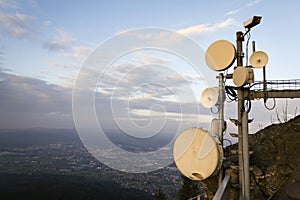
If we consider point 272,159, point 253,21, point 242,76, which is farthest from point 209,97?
point 272,159

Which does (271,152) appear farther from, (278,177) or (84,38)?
(84,38)

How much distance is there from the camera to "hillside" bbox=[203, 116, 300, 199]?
7.95 meters

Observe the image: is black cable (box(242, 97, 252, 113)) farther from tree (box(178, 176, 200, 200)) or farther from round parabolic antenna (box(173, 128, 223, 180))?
tree (box(178, 176, 200, 200))

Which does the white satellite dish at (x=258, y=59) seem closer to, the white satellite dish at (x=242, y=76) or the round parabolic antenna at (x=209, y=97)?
the white satellite dish at (x=242, y=76)

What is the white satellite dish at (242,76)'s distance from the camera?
14.4 feet

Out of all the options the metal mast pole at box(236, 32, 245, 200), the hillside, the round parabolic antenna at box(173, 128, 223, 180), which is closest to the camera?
the round parabolic antenna at box(173, 128, 223, 180)

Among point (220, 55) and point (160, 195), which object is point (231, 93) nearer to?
point (220, 55)

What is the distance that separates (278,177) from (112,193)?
1831 cm

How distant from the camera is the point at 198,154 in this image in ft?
12.0

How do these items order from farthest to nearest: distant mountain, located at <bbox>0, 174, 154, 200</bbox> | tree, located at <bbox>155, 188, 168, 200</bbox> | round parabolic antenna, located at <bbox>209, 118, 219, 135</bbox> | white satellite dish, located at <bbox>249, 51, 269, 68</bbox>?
1. tree, located at <bbox>155, 188, 168, 200</bbox>
2. distant mountain, located at <bbox>0, 174, 154, 200</bbox>
3. white satellite dish, located at <bbox>249, 51, 269, 68</bbox>
4. round parabolic antenna, located at <bbox>209, 118, 219, 135</bbox>

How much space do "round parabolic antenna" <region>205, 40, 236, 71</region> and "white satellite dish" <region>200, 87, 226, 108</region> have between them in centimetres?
43

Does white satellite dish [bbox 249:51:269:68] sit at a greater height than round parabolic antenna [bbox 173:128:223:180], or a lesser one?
greater

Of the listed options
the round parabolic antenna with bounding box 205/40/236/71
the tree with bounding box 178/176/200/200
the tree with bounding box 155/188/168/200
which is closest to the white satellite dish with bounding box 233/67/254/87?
the round parabolic antenna with bounding box 205/40/236/71

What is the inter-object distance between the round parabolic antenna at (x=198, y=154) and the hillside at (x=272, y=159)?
3523mm
